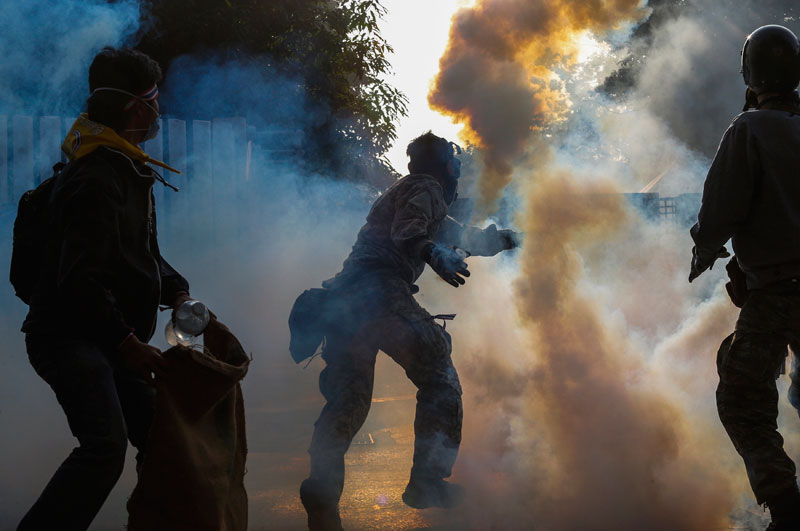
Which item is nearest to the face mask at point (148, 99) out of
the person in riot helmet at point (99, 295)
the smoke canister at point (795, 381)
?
the person in riot helmet at point (99, 295)

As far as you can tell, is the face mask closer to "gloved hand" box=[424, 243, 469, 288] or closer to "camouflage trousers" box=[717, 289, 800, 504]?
"gloved hand" box=[424, 243, 469, 288]

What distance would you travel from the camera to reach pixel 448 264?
132 inches

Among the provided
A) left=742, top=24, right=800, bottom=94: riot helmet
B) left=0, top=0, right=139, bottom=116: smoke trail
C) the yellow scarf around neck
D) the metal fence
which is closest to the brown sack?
the yellow scarf around neck

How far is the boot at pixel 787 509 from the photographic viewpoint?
2.83m

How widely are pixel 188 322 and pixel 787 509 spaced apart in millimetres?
2235

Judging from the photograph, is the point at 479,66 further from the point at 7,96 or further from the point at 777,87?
the point at 7,96

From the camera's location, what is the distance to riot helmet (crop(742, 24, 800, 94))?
10.2ft

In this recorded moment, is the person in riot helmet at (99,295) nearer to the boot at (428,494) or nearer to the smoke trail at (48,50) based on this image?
the boot at (428,494)

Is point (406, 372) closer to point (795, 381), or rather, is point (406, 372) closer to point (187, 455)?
point (187, 455)

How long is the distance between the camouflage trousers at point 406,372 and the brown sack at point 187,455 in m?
1.01

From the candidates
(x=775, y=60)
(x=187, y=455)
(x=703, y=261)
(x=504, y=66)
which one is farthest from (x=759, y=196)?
(x=504, y=66)

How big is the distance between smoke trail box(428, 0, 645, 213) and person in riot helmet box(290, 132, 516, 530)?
77.9 inches

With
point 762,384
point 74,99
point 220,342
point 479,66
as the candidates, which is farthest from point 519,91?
point 74,99

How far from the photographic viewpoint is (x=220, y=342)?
259cm
